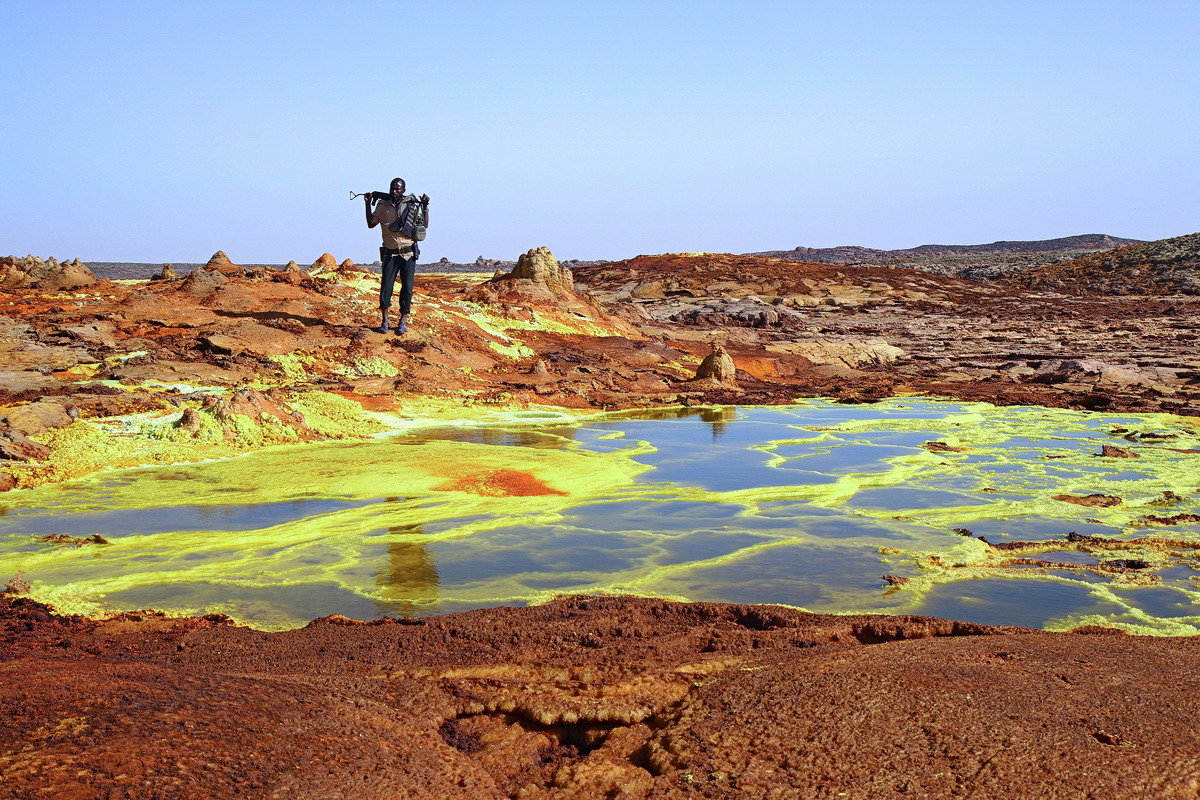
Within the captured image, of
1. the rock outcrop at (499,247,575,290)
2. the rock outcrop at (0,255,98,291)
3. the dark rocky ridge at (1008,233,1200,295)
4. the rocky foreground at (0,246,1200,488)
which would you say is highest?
the dark rocky ridge at (1008,233,1200,295)

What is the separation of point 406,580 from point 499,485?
2.75m

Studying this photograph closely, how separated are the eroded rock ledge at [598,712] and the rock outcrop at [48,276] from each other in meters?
16.9

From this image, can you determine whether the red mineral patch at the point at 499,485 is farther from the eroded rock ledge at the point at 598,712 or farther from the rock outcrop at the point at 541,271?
the rock outcrop at the point at 541,271

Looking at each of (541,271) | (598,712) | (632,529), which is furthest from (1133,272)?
(598,712)

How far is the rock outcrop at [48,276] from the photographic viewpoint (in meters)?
19.4

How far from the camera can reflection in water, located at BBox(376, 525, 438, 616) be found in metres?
5.55

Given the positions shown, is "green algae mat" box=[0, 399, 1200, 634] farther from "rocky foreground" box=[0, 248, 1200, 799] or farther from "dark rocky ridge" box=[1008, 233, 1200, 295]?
"dark rocky ridge" box=[1008, 233, 1200, 295]

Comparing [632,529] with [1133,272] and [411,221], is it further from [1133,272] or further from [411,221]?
[1133,272]

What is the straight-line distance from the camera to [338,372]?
14.7m

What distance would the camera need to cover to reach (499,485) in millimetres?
8742

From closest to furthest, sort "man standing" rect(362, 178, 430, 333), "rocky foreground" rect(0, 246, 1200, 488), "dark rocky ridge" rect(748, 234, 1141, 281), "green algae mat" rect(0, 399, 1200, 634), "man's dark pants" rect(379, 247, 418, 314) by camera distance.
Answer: "green algae mat" rect(0, 399, 1200, 634) < "rocky foreground" rect(0, 246, 1200, 488) < "man standing" rect(362, 178, 430, 333) < "man's dark pants" rect(379, 247, 418, 314) < "dark rocky ridge" rect(748, 234, 1141, 281)

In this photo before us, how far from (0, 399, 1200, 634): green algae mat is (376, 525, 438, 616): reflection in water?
2 centimetres

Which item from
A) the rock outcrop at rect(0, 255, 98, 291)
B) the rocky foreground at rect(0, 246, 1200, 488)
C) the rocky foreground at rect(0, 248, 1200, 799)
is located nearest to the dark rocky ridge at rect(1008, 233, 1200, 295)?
the rocky foreground at rect(0, 246, 1200, 488)

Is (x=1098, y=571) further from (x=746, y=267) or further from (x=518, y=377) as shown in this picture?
(x=746, y=267)
